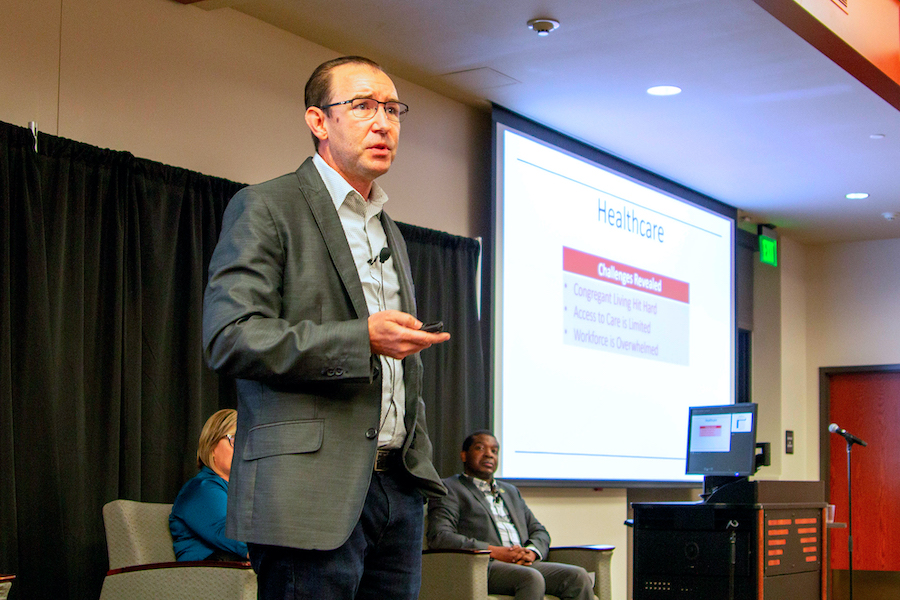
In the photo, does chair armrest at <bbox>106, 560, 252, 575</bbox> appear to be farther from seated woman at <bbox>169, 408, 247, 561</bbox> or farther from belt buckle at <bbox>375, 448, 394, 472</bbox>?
belt buckle at <bbox>375, 448, 394, 472</bbox>

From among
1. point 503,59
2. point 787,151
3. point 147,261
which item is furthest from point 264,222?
point 787,151

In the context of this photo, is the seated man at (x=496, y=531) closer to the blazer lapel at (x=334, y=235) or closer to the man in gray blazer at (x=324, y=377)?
the man in gray blazer at (x=324, y=377)

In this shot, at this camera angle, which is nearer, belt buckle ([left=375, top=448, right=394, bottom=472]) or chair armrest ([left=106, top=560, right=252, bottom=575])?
belt buckle ([left=375, top=448, right=394, bottom=472])

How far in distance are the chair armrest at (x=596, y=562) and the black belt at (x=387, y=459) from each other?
371cm

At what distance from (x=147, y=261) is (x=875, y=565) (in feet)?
23.7

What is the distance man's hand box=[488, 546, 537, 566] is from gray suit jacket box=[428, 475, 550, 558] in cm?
7

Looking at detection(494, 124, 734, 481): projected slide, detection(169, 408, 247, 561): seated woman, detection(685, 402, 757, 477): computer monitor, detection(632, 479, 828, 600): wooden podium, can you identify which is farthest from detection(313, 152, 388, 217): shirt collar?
detection(494, 124, 734, 481): projected slide

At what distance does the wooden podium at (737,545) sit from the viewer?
163 inches

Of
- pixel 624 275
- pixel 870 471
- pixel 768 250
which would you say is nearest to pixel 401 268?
pixel 624 275

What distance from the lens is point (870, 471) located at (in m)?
8.74

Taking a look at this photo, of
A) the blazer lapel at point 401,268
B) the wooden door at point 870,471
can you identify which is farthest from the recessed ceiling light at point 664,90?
the wooden door at point 870,471

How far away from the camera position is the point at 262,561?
1.35 meters

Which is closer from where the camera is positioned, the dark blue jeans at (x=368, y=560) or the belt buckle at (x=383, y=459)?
the dark blue jeans at (x=368, y=560)

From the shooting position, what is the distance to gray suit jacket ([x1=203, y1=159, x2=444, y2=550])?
129 centimetres
